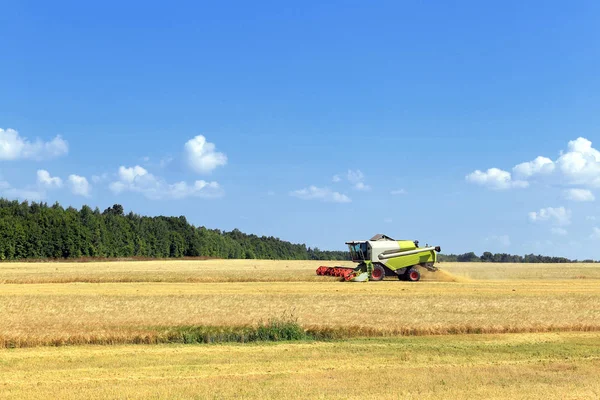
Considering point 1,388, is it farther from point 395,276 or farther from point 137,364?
point 395,276

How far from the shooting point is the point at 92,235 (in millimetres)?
118688

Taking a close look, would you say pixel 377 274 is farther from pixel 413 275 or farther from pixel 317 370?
pixel 317 370

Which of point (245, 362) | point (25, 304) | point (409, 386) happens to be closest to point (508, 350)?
point (409, 386)

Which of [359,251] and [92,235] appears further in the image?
[92,235]

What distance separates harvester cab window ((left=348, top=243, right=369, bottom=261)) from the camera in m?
47.3

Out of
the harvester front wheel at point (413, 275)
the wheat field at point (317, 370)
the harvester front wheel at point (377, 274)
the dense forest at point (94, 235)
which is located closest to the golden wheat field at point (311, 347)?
the wheat field at point (317, 370)

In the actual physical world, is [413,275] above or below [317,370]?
above

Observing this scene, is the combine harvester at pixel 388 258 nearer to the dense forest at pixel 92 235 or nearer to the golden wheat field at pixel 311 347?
the golden wheat field at pixel 311 347

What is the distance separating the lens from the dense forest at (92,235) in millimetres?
105688

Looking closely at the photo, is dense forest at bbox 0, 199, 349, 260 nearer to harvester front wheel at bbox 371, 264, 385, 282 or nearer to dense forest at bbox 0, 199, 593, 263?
dense forest at bbox 0, 199, 593, 263

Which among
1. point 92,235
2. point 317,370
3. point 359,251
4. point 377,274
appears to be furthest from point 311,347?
point 92,235

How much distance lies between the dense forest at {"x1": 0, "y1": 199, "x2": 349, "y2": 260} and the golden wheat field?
253 feet

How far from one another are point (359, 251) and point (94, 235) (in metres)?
83.5

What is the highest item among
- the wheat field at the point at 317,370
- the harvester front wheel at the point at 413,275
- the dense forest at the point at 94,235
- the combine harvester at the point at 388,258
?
the dense forest at the point at 94,235
